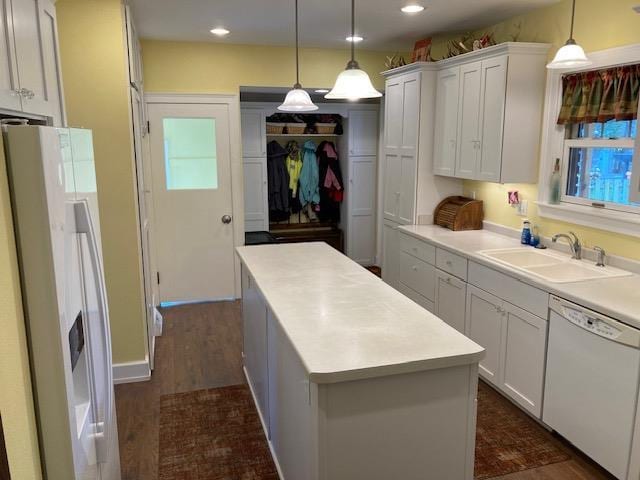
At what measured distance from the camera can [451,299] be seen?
3777 mm

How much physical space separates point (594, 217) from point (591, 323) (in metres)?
1.00

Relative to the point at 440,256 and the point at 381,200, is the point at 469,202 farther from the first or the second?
the point at 381,200

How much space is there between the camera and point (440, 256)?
3910mm

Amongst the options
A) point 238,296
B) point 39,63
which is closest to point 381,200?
point 238,296

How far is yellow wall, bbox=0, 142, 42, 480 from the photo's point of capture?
1204 millimetres

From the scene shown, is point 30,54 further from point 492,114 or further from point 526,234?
point 526,234

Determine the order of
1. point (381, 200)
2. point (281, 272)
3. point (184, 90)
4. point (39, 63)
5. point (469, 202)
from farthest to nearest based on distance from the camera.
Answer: point (381, 200), point (184, 90), point (469, 202), point (281, 272), point (39, 63)

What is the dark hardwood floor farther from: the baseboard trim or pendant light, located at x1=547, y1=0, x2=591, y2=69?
pendant light, located at x1=547, y1=0, x2=591, y2=69

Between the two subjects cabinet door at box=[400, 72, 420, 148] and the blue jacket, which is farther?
the blue jacket

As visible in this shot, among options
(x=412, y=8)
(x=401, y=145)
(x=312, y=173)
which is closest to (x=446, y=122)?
(x=401, y=145)

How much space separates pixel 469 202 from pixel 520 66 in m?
1.21

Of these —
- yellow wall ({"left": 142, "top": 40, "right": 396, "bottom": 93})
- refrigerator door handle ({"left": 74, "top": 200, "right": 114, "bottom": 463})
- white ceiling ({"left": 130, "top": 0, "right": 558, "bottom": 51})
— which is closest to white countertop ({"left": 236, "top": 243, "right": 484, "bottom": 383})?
refrigerator door handle ({"left": 74, "top": 200, "right": 114, "bottom": 463})

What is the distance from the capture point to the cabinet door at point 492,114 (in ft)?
11.7

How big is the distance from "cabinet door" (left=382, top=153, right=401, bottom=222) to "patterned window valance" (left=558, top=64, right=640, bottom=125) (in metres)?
1.70
